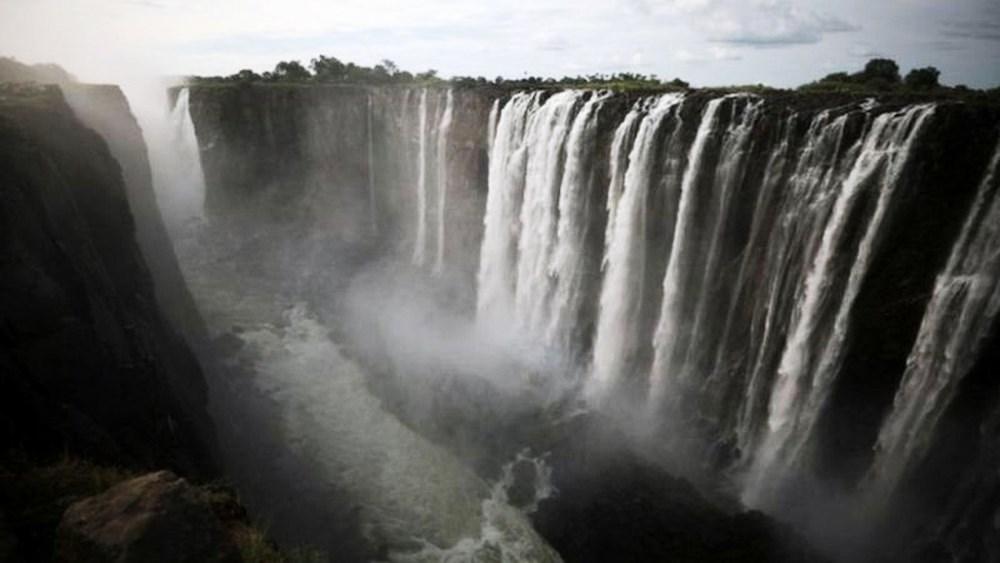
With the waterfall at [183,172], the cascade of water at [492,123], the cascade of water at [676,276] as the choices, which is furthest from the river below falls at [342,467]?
the waterfall at [183,172]

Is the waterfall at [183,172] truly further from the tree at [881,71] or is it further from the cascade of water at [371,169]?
the tree at [881,71]

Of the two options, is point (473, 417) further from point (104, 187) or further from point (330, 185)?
point (330, 185)

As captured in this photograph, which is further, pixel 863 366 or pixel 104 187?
pixel 104 187

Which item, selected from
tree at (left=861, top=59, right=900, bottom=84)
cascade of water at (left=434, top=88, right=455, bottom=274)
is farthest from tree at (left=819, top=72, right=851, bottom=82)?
cascade of water at (left=434, top=88, right=455, bottom=274)

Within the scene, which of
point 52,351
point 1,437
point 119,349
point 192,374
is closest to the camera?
point 1,437

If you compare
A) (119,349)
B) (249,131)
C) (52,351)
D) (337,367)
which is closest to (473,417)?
(337,367)

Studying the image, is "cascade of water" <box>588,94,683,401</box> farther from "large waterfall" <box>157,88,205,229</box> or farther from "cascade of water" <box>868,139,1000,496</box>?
"large waterfall" <box>157,88,205,229</box>

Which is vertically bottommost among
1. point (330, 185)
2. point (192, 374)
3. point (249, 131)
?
point (192, 374)
